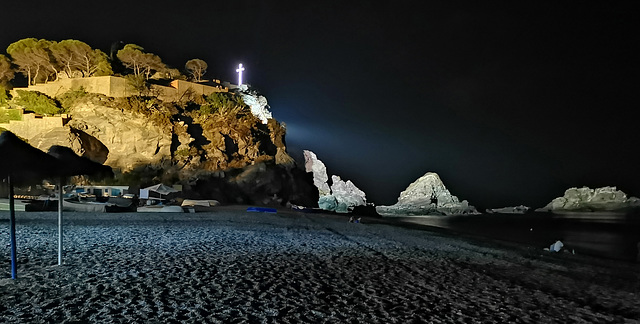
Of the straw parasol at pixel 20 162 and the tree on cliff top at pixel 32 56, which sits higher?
the tree on cliff top at pixel 32 56

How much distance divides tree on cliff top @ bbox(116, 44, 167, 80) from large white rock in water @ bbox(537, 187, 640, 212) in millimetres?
151870

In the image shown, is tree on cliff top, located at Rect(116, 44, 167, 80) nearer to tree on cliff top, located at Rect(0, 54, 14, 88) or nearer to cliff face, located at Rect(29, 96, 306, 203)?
cliff face, located at Rect(29, 96, 306, 203)

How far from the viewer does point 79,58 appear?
47.3 m

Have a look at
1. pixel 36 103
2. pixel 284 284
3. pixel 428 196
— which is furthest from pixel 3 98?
pixel 428 196

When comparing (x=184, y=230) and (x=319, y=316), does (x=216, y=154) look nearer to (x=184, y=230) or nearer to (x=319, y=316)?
(x=184, y=230)

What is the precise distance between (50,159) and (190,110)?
3946 centimetres

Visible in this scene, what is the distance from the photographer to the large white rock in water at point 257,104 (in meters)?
55.1

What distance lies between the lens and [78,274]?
7.79 m

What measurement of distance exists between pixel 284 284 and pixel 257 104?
5036cm

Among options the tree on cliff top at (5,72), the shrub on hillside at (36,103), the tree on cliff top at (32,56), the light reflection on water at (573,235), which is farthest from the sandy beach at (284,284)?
the tree on cliff top at (5,72)

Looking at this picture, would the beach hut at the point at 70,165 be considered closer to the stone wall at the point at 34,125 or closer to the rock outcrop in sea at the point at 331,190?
the stone wall at the point at 34,125

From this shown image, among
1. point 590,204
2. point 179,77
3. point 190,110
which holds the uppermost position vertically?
point 179,77

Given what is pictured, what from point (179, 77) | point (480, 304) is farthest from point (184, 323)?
point (179, 77)

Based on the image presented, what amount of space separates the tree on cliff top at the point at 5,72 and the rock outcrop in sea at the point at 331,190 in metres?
43.8
